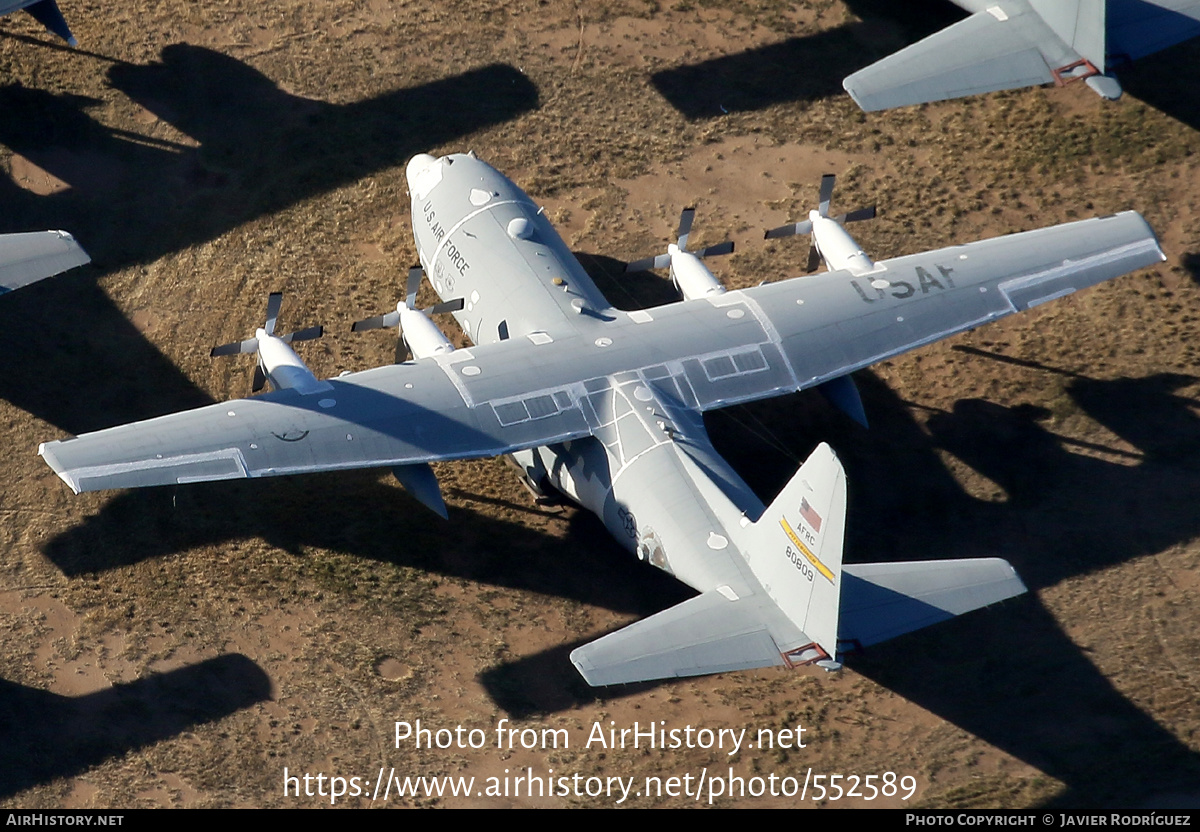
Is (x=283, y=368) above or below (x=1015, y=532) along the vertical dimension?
above

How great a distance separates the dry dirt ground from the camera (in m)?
32.6

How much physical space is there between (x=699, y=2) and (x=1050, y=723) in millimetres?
32226

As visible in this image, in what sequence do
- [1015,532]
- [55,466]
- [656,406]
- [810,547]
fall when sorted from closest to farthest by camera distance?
1. [810,547]
2. [55,466]
3. [656,406]
4. [1015,532]

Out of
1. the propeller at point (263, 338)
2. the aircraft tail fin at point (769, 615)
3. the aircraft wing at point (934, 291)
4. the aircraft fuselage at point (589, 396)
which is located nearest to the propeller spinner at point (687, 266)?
the aircraft wing at point (934, 291)

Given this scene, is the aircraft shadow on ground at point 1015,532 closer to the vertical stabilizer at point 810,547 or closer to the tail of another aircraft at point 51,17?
the vertical stabilizer at point 810,547

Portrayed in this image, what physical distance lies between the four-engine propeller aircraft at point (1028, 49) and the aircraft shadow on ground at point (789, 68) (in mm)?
7059

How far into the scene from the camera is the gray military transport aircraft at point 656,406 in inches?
1160

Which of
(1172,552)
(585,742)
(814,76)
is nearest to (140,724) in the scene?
(585,742)

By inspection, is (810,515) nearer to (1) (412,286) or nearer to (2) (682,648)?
(2) (682,648)

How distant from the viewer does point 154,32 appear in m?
52.1

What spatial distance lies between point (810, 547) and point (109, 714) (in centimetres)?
1707

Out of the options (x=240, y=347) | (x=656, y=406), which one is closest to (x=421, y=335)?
(x=240, y=347)

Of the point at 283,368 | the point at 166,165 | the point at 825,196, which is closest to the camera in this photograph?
the point at 283,368

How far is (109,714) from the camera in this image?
107 feet
